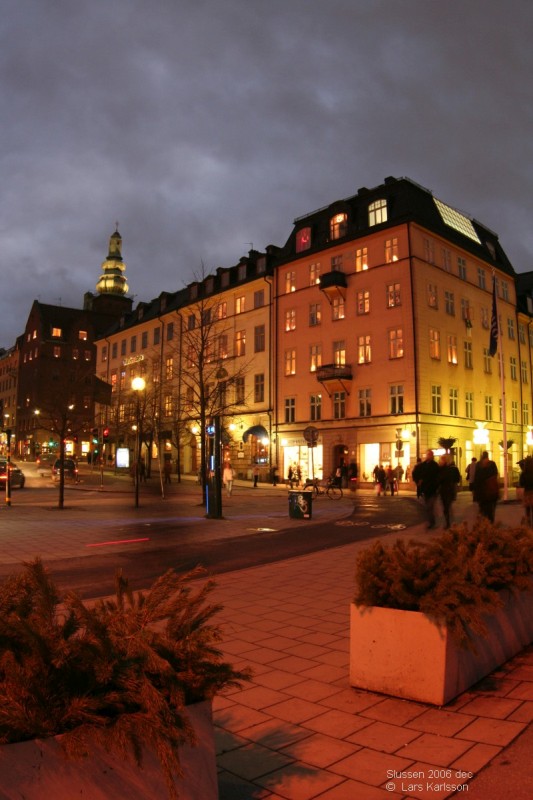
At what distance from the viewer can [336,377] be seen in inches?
1673

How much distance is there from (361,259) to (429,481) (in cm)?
3137

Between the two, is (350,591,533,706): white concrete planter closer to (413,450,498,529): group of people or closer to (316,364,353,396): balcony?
(413,450,498,529): group of people

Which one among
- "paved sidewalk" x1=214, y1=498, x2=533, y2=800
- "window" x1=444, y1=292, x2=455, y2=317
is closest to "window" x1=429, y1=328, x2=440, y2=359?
"window" x1=444, y1=292, x2=455, y2=317

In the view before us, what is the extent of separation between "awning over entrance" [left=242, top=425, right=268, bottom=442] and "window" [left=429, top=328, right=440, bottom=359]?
1488 centimetres

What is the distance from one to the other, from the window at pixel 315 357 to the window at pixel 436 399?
29.5 ft

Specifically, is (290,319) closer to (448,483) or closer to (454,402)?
(454,402)

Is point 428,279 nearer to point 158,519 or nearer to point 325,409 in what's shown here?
point 325,409

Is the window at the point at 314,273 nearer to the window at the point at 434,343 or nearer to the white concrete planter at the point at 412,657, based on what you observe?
the window at the point at 434,343

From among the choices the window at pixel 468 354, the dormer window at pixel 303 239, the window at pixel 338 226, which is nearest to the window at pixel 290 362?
the dormer window at pixel 303 239

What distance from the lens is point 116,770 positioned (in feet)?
7.13

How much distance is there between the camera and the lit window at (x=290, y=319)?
47750mm

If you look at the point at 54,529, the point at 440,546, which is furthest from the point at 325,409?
the point at 440,546

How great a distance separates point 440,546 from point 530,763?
1773mm

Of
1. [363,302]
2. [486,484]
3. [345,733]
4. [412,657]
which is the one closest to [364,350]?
[363,302]
